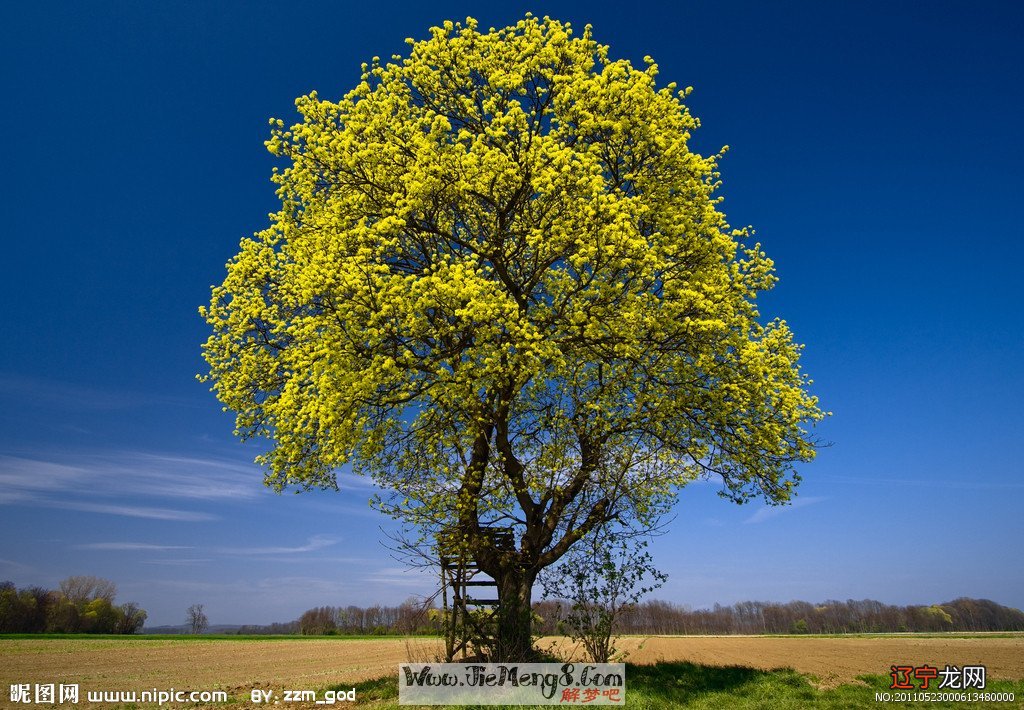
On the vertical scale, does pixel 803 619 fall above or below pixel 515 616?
below

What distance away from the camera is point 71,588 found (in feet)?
299

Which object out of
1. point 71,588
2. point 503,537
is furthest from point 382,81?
point 71,588

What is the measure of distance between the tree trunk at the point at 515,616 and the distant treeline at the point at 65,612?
8963 cm

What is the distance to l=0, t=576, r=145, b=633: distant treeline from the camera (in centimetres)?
7676

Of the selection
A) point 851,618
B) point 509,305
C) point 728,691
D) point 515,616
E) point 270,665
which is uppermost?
point 509,305

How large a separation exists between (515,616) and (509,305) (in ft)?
24.7

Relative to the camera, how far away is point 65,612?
80.9m

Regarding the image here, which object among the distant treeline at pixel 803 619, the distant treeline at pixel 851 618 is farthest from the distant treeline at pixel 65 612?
the distant treeline at pixel 851 618

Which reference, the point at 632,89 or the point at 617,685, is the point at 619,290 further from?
the point at 617,685

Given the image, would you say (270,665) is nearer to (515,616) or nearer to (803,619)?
(515,616)

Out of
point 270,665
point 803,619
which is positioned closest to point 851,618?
point 803,619

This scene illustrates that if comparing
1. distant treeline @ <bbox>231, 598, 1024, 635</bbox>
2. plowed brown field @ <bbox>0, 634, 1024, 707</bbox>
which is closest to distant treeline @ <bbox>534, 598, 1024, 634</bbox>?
distant treeline @ <bbox>231, 598, 1024, 635</bbox>

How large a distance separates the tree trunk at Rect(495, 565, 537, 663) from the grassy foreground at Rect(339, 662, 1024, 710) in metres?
2.27

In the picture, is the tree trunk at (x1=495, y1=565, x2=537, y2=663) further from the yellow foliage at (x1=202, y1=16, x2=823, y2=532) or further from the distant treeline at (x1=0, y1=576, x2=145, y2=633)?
the distant treeline at (x1=0, y1=576, x2=145, y2=633)
